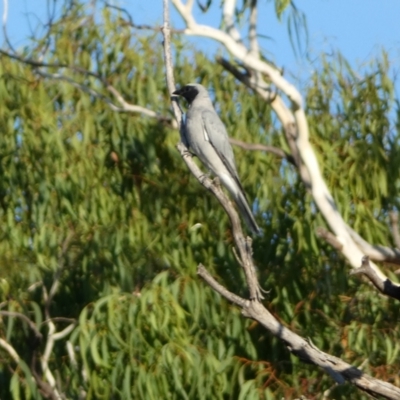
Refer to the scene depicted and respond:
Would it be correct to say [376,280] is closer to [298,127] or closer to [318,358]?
[318,358]

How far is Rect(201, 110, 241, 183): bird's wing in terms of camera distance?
18.8ft

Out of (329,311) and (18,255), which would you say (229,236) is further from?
(18,255)

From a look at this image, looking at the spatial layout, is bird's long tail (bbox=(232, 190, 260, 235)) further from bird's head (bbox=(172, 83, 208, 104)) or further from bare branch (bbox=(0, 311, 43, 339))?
bare branch (bbox=(0, 311, 43, 339))

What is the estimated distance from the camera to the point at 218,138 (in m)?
5.74

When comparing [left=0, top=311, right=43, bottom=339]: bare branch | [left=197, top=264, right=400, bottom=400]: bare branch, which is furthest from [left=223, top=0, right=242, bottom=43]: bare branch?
[left=197, top=264, right=400, bottom=400]: bare branch

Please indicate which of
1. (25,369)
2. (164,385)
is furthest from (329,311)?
(25,369)

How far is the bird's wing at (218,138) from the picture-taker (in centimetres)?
572

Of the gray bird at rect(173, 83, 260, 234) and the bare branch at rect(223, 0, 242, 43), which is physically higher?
the bare branch at rect(223, 0, 242, 43)

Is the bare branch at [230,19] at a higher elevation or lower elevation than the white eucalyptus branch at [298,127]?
higher

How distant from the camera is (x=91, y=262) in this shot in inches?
236

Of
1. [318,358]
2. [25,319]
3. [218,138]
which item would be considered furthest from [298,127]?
[318,358]

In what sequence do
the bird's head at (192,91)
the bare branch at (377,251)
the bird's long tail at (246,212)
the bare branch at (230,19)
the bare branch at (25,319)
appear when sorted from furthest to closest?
the bare branch at (230,19), the bird's head at (192,91), the bare branch at (25,319), the bare branch at (377,251), the bird's long tail at (246,212)

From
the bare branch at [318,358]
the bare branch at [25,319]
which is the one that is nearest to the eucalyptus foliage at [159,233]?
the bare branch at [25,319]

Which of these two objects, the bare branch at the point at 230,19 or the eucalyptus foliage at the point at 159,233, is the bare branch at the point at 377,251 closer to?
the eucalyptus foliage at the point at 159,233
